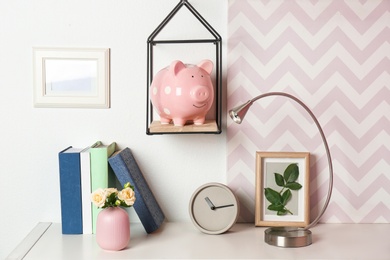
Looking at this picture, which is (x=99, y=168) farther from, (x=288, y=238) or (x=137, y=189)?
(x=288, y=238)

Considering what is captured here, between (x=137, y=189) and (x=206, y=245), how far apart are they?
268 millimetres

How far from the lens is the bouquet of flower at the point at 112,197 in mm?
1616

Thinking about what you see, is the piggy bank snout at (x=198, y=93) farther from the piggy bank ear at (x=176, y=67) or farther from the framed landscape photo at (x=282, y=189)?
the framed landscape photo at (x=282, y=189)

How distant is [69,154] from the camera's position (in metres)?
1.72

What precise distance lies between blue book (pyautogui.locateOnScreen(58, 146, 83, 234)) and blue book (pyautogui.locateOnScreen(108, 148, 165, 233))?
11cm

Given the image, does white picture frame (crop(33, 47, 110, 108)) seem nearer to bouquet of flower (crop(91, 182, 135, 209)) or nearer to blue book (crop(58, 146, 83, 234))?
blue book (crop(58, 146, 83, 234))

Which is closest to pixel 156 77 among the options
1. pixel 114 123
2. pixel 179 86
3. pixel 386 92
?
pixel 179 86

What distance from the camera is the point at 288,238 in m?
1.64

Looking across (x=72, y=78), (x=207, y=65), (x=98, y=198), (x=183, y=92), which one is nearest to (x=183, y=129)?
(x=183, y=92)

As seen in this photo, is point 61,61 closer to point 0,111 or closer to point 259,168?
point 0,111

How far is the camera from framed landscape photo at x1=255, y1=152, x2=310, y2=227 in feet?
6.02

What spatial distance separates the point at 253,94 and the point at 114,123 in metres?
0.46

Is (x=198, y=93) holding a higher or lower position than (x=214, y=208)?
higher

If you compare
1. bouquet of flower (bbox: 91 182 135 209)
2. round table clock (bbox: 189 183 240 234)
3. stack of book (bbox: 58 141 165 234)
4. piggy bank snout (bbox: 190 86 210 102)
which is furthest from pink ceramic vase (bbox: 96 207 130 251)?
piggy bank snout (bbox: 190 86 210 102)
